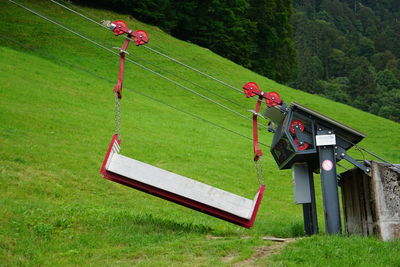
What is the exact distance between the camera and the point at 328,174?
35.0ft

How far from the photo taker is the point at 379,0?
559ft

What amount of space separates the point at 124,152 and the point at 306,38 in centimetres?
11411

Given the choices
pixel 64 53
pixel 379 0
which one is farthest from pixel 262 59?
pixel 379 0

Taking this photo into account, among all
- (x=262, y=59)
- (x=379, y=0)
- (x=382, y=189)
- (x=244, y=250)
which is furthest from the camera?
Result: (x=379, y=0)

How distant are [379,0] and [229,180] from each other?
163 m

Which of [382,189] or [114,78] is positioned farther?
[114,78]

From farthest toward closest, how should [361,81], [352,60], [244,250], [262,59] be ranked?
[352,60] → [361,81] → [262,59] → [244,250]

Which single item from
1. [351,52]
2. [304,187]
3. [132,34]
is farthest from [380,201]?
[351,52]

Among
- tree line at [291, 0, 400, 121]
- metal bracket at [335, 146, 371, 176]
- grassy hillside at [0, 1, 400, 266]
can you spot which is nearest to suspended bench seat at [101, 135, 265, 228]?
grassy hillside at [0, 1, 400, 266]

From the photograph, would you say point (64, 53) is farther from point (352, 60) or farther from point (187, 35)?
point (352, 60)

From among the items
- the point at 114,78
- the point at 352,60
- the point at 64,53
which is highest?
the point at 352,60

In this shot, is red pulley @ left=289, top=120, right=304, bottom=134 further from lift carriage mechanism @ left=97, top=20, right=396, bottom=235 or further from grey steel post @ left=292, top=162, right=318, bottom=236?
grey steel post @ left=292, top=162, right=318, bottom=236

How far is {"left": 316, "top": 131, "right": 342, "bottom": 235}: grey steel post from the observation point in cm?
1060

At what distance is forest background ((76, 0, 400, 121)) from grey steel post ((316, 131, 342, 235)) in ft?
149
